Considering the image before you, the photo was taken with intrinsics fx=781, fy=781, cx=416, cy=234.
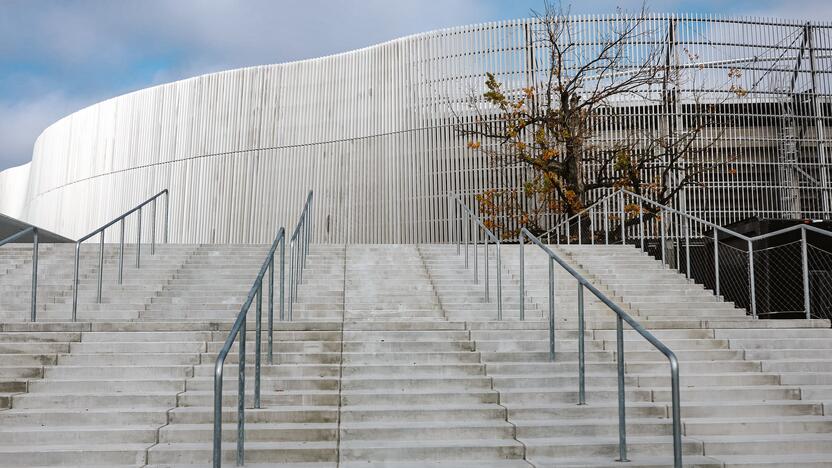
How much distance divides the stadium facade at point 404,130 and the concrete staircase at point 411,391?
34.4 ft

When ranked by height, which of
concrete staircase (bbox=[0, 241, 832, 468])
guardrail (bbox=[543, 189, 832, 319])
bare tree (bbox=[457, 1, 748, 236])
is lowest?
concrete staircase (bbox=[0, 241, 832, 468])

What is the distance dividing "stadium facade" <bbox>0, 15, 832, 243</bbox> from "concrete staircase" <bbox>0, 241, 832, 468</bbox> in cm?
1050

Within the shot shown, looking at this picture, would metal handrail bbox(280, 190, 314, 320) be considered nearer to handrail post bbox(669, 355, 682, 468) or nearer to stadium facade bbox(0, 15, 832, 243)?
handrail post bbox(669, 355, 682, 468)

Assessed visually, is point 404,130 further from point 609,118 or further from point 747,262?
point 747,262

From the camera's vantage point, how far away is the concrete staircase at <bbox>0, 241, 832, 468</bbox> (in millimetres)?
5609

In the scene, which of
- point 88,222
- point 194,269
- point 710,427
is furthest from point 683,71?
point 88,222

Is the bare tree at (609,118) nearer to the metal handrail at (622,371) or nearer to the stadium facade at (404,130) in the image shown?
the stadium facade at (404,130)

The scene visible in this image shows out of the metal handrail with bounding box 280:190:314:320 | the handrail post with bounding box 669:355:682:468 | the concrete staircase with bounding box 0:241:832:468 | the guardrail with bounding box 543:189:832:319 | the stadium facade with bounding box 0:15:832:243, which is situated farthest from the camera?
the stadium facade with bounding box 0:15:832:243

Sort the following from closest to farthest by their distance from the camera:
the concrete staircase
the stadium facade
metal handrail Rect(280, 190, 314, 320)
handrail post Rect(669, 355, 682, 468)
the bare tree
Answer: handrail post Rect(669, 355, 682, 468) → the concrete staircase → metal handrail Rect(280, 190, 314, 320) → the bare tree → the stadium facade

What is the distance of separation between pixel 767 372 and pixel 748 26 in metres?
14.7

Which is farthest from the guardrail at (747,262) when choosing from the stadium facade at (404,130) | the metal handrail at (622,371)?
the stadium facade at (404,130)

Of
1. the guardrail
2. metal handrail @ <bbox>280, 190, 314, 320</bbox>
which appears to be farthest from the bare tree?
metal handrail @ <bbox>280, 190, 314, 320</bbox>

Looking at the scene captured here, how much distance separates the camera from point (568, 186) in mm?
16812

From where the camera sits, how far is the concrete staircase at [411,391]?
5.61 m
